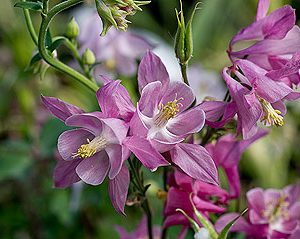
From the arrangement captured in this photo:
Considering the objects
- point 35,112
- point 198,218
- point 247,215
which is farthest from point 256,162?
point 198,218

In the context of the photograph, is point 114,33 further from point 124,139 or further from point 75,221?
point 124,139

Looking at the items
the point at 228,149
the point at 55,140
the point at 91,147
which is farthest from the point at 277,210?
the point at 55,140

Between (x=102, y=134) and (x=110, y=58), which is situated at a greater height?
(x=102, y=134)

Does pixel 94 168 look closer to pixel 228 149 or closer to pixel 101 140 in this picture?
pixel 101 140

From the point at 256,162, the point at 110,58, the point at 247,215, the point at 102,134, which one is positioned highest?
the point at 102,134

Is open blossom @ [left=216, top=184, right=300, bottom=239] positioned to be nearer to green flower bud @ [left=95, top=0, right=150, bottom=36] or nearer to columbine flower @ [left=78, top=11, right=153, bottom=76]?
green flower bud @ [left=95, top=0, right=150, bottom=36]

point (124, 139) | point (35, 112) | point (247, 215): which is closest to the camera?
point (124, 139)
